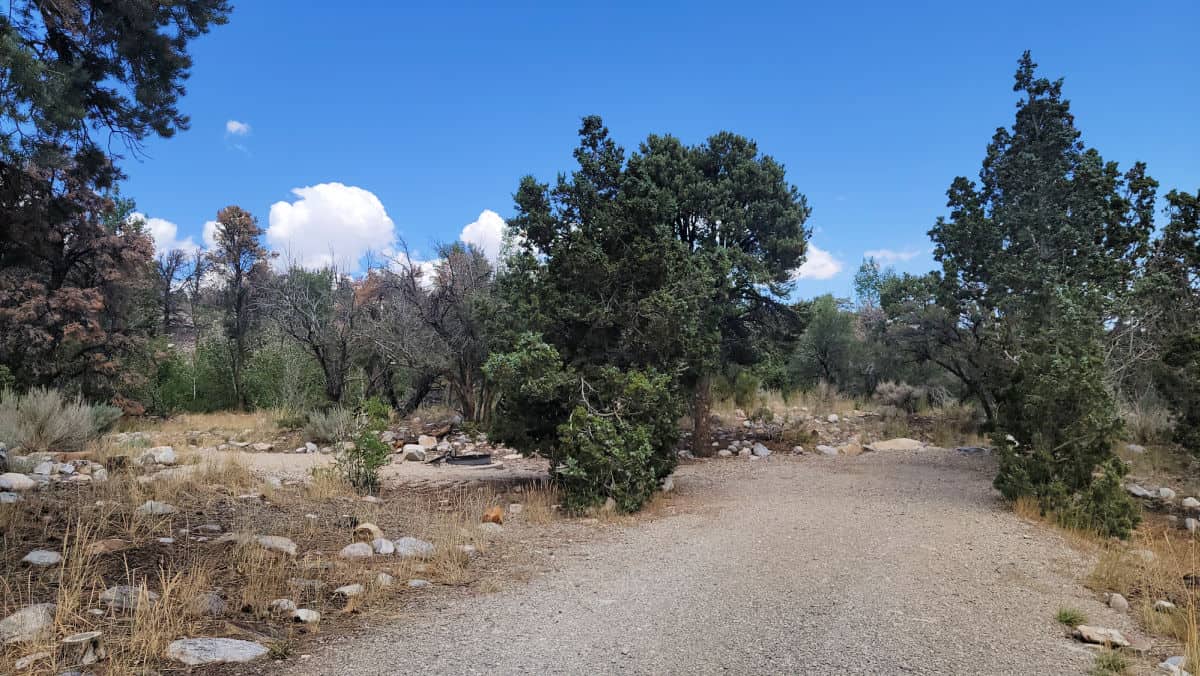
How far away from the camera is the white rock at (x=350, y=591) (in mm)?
→ 4309

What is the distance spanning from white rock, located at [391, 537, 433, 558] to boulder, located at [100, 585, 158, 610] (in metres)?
1.79

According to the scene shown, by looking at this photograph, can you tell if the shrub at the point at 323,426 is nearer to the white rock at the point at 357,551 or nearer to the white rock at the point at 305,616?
the white rock at the point at 357,551

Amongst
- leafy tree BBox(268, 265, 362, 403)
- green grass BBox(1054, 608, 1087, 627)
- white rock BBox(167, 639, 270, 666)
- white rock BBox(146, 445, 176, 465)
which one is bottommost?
white rock BBox(146, 445, 176, 465)

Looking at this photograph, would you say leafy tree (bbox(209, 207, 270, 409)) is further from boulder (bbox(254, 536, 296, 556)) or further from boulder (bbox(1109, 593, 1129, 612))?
boulder (bbox(1109, 593, 1129, 612))

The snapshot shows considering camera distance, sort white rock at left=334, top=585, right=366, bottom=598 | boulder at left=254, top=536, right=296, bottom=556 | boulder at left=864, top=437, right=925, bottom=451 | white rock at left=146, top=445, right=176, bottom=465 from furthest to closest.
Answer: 1. boulder at left=864, top=437, right=925, bottom=451
2. white rock at left=146, top=445, right=176, bottom=465
3. boulder at left=254, top=536, right=296, bottom=556
4. white rock at left=334, top=585, right=366, bottom=598

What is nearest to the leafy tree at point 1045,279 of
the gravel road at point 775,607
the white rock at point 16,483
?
the gravel road at point 775,607

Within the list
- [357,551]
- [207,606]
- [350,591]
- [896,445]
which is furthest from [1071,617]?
[896,445]

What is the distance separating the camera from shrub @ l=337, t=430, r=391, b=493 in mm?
8430

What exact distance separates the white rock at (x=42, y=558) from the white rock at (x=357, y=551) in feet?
6.14

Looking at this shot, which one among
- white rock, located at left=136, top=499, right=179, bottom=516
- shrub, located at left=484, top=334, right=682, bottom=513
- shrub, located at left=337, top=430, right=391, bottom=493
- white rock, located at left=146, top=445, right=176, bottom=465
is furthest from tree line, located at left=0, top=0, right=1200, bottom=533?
white rock, located at left=146, top=445, right=176, bottom=465

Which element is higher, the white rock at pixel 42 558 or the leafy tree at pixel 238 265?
the leafy tree at pixel 238 265

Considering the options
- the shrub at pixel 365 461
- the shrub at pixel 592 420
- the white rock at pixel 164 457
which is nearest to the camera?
the shrub at pixel 592 420

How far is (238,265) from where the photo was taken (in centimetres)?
2508

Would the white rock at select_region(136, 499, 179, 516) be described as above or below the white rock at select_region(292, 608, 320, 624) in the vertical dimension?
above
